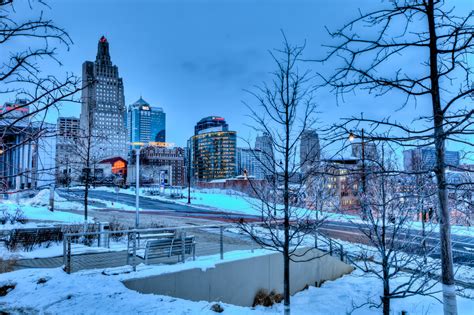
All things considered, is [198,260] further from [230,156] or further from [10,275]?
[230,156]

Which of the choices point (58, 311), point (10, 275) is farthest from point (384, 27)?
point (10, 275)

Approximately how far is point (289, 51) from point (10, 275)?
7.67 meters

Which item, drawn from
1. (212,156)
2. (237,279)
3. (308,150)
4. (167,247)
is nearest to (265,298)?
(237,279)

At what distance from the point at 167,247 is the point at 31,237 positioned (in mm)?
5845

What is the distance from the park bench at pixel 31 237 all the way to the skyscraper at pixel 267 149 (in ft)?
28.3

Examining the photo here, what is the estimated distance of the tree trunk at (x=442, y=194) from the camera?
13.7 ft

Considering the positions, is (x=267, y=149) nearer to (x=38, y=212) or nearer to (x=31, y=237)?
(x=31, y=237)

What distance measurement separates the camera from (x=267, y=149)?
8070 mm

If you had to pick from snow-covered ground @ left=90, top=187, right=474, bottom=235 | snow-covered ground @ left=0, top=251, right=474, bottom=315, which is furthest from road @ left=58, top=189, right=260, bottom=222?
snow-covered ground @ left=0, top=251, right=474, bottom=315

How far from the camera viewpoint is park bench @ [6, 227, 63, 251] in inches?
447

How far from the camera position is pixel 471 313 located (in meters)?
9.20

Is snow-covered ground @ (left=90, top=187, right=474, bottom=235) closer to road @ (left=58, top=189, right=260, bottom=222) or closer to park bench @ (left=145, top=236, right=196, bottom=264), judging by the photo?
road @ (left=58, top=189, right=260, bottom=222)

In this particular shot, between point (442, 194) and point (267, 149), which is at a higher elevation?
point (267, 149)

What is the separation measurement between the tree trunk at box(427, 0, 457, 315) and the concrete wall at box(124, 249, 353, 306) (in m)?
5.84
